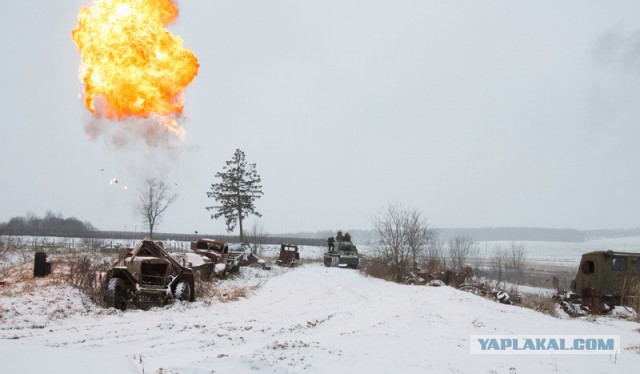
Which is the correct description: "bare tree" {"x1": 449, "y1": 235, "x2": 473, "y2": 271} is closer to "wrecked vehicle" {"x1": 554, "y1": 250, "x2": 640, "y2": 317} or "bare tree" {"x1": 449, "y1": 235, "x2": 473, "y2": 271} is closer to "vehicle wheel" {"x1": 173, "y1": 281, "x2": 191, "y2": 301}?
"wrecked vehicle" {"x1": 554, "y1": 250, "x2": 640, "y2": 317}

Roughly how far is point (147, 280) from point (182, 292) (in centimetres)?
123

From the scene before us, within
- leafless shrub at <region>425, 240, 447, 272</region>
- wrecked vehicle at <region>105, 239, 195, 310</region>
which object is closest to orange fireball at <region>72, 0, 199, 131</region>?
wrecked vehicle at <region>105, 239, 195, 310</region>

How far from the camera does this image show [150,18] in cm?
1622

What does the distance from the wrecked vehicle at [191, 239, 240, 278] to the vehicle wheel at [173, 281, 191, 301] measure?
7.38 m

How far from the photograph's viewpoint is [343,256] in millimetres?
36562

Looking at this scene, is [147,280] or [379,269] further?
[379,269]

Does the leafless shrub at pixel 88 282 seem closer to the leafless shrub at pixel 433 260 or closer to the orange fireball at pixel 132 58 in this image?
the orange fireball at pixel 132 58

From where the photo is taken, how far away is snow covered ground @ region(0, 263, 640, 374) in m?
6.06

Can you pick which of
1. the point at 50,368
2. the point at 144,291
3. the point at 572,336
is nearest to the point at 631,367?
the point at 572,336

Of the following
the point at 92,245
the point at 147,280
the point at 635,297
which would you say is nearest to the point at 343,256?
the point at 635,297

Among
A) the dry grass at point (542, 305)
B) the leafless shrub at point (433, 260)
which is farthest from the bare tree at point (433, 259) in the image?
the dry grass at point (542, 305)

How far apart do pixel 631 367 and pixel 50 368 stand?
29.2 feet

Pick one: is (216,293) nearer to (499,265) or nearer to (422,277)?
(422,277)

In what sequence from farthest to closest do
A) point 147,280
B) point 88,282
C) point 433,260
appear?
point 433,260, point 147,280, point 88,282
